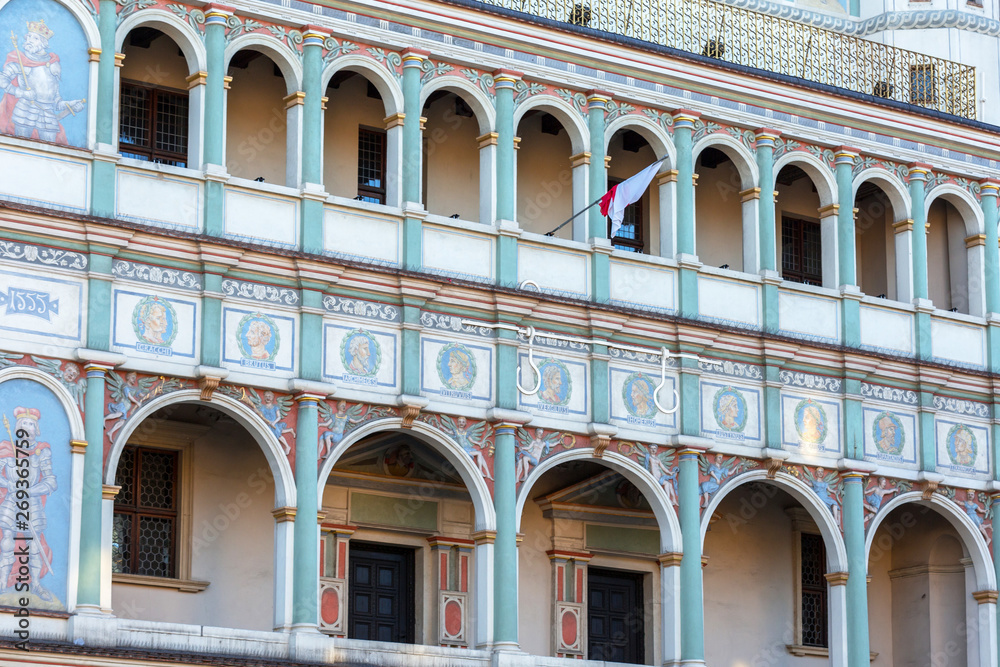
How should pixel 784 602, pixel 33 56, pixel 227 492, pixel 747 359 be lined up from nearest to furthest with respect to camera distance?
pixel 33 56 → pixel 227 492 → pixel 747 359 → pixel 784 602

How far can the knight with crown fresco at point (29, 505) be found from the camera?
23.0 meters

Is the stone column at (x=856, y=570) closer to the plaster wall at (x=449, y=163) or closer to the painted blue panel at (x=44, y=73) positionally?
the plaster wall at (x=449, y=163)

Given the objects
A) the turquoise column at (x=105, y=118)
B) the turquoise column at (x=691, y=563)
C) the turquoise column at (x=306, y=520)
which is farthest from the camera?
the turquoise column at (x=691, y=563)

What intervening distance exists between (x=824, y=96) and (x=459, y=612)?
8.73 meters

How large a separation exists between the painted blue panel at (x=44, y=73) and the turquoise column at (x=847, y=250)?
10798 millimetres

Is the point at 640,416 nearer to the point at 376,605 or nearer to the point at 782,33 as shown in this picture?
the point at 376,605

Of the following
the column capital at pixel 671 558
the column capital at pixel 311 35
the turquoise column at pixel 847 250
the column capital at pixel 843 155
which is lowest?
the column capital at pixel 671 558

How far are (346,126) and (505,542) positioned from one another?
234 inches

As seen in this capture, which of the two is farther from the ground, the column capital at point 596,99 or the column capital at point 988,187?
the column capital at point 596,99

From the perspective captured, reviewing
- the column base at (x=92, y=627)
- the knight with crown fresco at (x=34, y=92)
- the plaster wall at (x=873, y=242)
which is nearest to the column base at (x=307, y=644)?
the column base at (x=92, y=627)

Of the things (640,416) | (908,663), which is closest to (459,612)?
(640,416)

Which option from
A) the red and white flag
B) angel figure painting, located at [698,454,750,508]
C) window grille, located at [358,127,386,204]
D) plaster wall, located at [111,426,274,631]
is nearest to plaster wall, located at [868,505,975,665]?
angel figure painting, located at [698,454,750,508]

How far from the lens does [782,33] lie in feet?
99.2

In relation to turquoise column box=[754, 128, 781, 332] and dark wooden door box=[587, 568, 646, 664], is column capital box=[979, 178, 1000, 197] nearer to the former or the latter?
turquoise column box=[754, 128, 781, 332]
